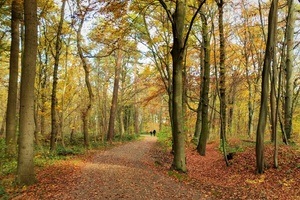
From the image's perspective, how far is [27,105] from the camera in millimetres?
7133

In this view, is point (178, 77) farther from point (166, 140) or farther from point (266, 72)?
point (166, 140)

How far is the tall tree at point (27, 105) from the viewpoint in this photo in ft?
23.3

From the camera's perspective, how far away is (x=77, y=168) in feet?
32.0

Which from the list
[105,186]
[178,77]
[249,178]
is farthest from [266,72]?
[105,186]

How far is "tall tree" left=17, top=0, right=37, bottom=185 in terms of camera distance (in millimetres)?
7094

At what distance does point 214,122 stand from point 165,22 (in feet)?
57.4

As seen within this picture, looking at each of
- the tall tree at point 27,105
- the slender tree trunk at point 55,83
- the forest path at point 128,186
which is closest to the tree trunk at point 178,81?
the forest path at point 128,186

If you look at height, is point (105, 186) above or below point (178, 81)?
below

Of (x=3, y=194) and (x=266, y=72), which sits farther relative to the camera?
(x=266, y=72)

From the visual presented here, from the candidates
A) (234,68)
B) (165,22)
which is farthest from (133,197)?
(234,68)

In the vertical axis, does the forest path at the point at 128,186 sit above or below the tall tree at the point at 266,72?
below

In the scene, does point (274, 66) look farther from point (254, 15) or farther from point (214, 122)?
point (214, 122)

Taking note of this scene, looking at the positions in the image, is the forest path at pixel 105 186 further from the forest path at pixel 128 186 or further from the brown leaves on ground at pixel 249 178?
the brown leaves on ground at pixel 249 178

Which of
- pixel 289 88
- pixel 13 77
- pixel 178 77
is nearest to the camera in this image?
pixel 178 77
